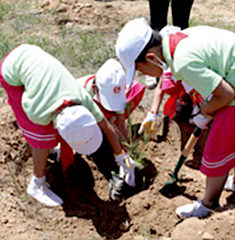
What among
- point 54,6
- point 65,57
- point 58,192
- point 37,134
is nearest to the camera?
point 37,134

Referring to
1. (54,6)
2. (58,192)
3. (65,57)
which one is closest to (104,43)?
(65,57)

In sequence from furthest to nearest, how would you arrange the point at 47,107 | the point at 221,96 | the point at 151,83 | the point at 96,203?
the point at 151,83
the point at 96,203
the point at 47,107
the point at 221,96

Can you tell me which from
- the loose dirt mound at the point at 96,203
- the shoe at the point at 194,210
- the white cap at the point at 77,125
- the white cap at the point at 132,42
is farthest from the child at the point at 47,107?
the shoe at the point at 194,210

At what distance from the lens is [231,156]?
2.01 meters

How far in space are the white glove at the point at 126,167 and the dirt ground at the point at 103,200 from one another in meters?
0.10

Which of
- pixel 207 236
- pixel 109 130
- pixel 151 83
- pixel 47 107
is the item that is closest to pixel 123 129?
pixel 109 130

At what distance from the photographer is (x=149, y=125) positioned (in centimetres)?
277

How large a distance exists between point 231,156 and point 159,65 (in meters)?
0.68

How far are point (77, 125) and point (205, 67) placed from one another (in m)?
0.74

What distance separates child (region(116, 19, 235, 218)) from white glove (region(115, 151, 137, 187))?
0.44 m

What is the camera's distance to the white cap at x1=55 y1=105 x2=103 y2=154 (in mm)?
1877

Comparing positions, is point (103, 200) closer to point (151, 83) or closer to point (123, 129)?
point (123, 129)

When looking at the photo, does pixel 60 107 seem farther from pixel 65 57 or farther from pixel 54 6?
pixel 54 6

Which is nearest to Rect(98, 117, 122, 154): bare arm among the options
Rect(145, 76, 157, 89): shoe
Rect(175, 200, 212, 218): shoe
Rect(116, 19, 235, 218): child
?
Rect(116, 19, 235, 218): child
